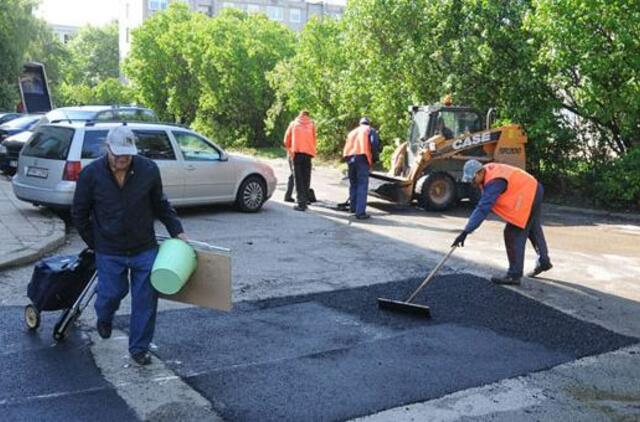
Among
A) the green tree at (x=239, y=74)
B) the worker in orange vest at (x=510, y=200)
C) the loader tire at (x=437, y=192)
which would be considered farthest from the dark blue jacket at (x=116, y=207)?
the green tree at (x=239, y=74)

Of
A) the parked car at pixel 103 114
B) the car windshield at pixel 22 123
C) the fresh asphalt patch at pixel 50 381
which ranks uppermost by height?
the parked car at pixel 103 114

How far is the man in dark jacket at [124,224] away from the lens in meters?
5.10

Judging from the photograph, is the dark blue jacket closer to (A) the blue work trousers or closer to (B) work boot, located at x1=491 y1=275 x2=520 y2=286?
(B) work boot, located at x1=491 y1=275 x2=520 y2=286

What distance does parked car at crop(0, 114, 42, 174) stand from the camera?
57.7 feet

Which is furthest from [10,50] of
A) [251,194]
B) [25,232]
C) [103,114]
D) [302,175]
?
[25,232]

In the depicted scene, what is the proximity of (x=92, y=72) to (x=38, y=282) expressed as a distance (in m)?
98.6

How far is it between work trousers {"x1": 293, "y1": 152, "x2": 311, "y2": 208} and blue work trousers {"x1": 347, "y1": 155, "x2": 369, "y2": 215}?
0.90 m

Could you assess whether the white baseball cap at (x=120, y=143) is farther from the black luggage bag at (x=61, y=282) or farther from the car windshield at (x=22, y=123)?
the car windshield at (x=22, y=123)

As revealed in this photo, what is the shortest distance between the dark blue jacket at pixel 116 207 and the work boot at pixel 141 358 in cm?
75

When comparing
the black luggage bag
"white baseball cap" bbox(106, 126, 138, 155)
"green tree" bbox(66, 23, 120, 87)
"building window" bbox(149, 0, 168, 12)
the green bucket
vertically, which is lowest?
the black luggage bag

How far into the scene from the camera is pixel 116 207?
16.8 ft

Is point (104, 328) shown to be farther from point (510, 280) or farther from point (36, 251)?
point (510, 280)

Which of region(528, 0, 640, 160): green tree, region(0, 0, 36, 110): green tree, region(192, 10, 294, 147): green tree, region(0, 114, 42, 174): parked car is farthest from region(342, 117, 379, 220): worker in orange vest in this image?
region(0, 0, 36, 110): green tree

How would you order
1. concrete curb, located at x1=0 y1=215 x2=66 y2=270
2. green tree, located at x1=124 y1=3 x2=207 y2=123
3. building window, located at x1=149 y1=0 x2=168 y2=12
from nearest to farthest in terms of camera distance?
concrete curb, located at x1=0 y1=215 x2=66 y2=270 < green tree, located at x1=124 y1=3 x2=207 y2=123 < building window, located at x1=149 y1=0 x2=168 y2=12
